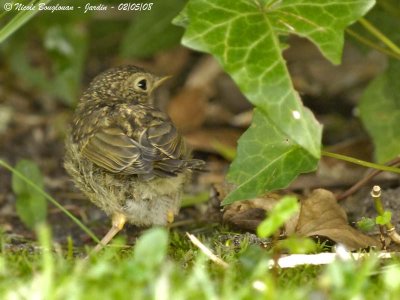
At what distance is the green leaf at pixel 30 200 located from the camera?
5.35 m

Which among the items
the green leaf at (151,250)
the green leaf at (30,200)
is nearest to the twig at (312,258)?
the green leaf at (151,250)

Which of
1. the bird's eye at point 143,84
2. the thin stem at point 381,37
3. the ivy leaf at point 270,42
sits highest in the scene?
the ivy leaf at point 270,42

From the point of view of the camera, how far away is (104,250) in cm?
409

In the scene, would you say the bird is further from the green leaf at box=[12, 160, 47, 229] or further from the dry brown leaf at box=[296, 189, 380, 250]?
the dry brown leaf at box=[296, 189, 380, 250]

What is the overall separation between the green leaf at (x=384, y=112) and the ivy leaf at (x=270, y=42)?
147 centimetres

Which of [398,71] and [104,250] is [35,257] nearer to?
[104,250]

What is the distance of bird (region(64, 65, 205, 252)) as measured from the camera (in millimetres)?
4660

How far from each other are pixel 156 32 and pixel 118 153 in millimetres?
2505

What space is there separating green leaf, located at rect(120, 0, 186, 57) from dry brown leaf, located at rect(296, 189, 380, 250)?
261 centimetres

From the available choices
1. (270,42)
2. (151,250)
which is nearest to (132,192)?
(270,42)

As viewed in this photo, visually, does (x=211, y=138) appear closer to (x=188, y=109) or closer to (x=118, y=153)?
(x=188, y=109)

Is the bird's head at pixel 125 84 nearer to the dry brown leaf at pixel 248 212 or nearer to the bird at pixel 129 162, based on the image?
the bird at pixel 129 162

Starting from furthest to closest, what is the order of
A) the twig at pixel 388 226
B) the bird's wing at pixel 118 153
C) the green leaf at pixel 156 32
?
the green leaf at pixel 156 32 < the bird's wing at pixel 118 153 < the twig at pixel 388 226

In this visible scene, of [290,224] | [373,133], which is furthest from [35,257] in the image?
[373,133]
